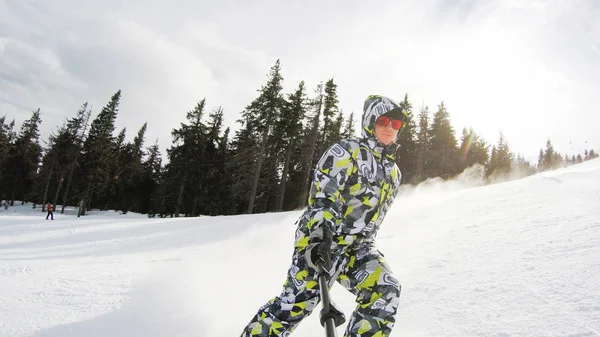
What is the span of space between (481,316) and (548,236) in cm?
255

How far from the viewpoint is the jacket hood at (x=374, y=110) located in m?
2.92

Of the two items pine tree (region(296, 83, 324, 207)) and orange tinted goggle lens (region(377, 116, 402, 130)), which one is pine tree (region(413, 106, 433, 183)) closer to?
pine tree (region(296, 83, 324, 207))

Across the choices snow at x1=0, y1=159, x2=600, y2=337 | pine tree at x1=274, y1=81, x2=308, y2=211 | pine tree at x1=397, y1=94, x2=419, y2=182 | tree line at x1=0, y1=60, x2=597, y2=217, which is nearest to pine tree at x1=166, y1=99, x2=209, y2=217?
tree line at x1=0, y1=60, x2=597, y2=217

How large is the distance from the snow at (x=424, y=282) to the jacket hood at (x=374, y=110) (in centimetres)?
206

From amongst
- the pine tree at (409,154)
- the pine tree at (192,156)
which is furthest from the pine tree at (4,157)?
the pine tree at (409,154)

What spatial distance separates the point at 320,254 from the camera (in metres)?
2.25

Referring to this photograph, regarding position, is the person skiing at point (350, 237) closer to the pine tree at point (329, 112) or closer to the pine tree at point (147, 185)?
the pine tree at point (329, 112)

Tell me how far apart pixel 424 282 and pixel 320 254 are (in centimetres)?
278

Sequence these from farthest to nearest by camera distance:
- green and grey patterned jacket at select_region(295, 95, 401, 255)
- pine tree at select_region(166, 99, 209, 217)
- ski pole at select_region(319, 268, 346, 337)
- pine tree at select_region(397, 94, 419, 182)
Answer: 1. pine tree at select_region(397, 94, 419, 182)
2. pine tree at select_region(166, 99, 209, 217)
3. green and grey patterned jacket at select_region(295, 95, 401, 255)
4. ski pole at select_region(319, 268, 346, 337)

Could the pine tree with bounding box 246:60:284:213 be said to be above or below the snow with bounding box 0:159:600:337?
above

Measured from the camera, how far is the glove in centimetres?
223

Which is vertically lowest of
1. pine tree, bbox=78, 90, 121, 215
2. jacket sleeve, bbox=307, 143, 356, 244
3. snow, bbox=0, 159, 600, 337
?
snow, bbox=0, 159, 600, 337

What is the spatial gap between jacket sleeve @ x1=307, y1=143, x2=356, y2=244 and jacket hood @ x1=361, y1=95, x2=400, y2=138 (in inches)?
14.9

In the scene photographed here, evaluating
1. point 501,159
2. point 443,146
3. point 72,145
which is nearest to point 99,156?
point 72,145
